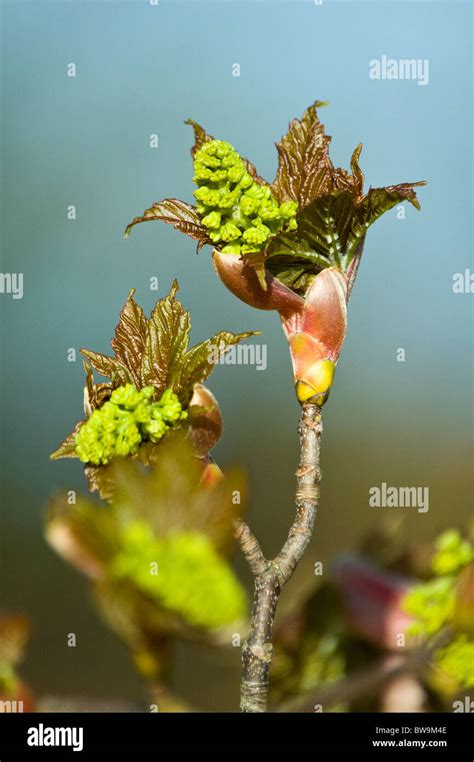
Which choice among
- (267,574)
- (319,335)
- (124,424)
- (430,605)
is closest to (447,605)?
(430,605)

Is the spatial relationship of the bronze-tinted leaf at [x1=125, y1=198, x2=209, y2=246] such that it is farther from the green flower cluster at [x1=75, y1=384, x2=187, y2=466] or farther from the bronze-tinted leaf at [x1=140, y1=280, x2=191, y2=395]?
the green flower cluster at [x1=75, y1=384, x2=187, y2=466]

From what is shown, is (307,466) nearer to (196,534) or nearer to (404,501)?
(196,534)

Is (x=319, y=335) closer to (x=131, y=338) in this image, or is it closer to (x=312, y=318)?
(x=312, y=318)

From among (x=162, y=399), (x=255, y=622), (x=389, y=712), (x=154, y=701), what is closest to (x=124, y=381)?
(x=162, y=399)

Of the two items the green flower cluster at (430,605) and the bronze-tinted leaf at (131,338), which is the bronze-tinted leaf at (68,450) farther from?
the green flower cluster at (430,605)

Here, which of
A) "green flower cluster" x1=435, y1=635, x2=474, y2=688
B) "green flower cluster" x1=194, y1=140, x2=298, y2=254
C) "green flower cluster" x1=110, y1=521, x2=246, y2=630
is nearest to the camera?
"green flower cluster" x1=194, y1=140, x2=298, y2=254

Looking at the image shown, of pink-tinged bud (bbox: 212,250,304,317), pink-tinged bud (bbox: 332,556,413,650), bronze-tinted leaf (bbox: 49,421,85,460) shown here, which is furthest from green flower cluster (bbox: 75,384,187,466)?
pink-tinged bud (bbox: 332,556,413,650)
